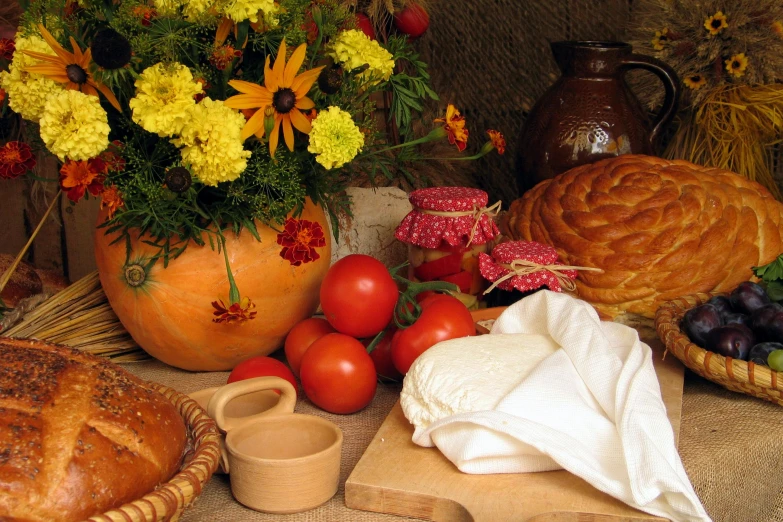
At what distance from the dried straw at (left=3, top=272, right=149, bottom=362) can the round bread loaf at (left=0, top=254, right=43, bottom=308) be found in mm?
104

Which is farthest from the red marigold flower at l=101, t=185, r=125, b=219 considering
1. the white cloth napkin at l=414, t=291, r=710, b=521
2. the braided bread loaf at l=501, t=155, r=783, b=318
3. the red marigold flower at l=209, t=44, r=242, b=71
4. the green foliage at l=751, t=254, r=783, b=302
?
the green foliage at l=751, t=254, r=783, b=302

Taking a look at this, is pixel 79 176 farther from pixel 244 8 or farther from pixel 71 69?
pixel 244 8

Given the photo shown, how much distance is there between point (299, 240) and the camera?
124 centimetres

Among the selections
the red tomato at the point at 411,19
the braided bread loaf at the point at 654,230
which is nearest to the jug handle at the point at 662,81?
the braided bread loaf at the point at 654,230

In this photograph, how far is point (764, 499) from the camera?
1187mm

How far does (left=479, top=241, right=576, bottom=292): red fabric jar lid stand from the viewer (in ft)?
4.68

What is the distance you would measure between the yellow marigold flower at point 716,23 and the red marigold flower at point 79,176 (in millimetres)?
1300

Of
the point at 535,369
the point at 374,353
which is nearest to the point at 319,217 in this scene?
the point at 374,353

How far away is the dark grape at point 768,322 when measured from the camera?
1.21 meters

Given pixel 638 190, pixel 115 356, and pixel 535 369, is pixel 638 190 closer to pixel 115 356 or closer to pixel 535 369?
pixel 535 369

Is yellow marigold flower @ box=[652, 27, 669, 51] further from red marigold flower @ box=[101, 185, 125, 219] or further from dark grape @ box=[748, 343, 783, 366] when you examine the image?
red marigold flower @ box=[101, 185, 125, 219]

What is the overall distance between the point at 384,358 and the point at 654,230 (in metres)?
0.56

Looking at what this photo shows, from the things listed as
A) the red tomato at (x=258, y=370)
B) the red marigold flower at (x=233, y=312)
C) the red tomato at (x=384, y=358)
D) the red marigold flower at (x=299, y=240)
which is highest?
the red marigold flower at (x=299, y=240)

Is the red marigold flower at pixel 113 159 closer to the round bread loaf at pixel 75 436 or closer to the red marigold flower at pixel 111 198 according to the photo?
the red marigold flower at pixel 111 198
